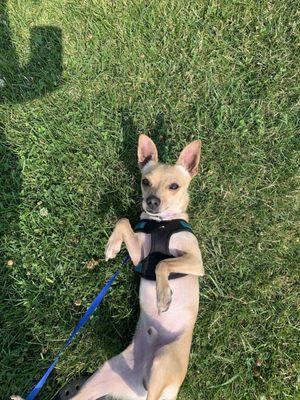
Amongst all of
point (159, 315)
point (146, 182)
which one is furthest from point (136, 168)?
point (159, 315)

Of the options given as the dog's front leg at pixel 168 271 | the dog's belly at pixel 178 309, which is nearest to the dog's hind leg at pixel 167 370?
the dog's belly at pixel 178 309

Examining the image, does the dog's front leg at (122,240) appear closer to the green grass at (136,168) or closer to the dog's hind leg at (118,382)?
the green grass at (136,168)

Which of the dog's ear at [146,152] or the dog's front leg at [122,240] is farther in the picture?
the dog's ear at [146,152]

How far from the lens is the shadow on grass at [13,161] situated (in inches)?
174

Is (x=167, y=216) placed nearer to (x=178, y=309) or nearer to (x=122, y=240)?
(x=122, y=240)

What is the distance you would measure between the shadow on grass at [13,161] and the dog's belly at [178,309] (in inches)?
66.2

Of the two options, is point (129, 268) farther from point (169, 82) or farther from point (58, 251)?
point (169, 82)

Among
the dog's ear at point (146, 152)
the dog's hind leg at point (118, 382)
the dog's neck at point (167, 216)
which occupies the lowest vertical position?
the dog's hind leg at point (118, 382)

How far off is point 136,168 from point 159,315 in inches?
74.4

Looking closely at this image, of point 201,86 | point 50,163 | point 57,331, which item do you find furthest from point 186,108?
point 57,331

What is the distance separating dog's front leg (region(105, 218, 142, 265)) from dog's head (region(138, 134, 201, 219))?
268 millimetres

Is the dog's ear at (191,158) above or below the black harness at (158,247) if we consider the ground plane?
above

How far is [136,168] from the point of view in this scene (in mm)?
4828

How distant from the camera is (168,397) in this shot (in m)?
3.57
